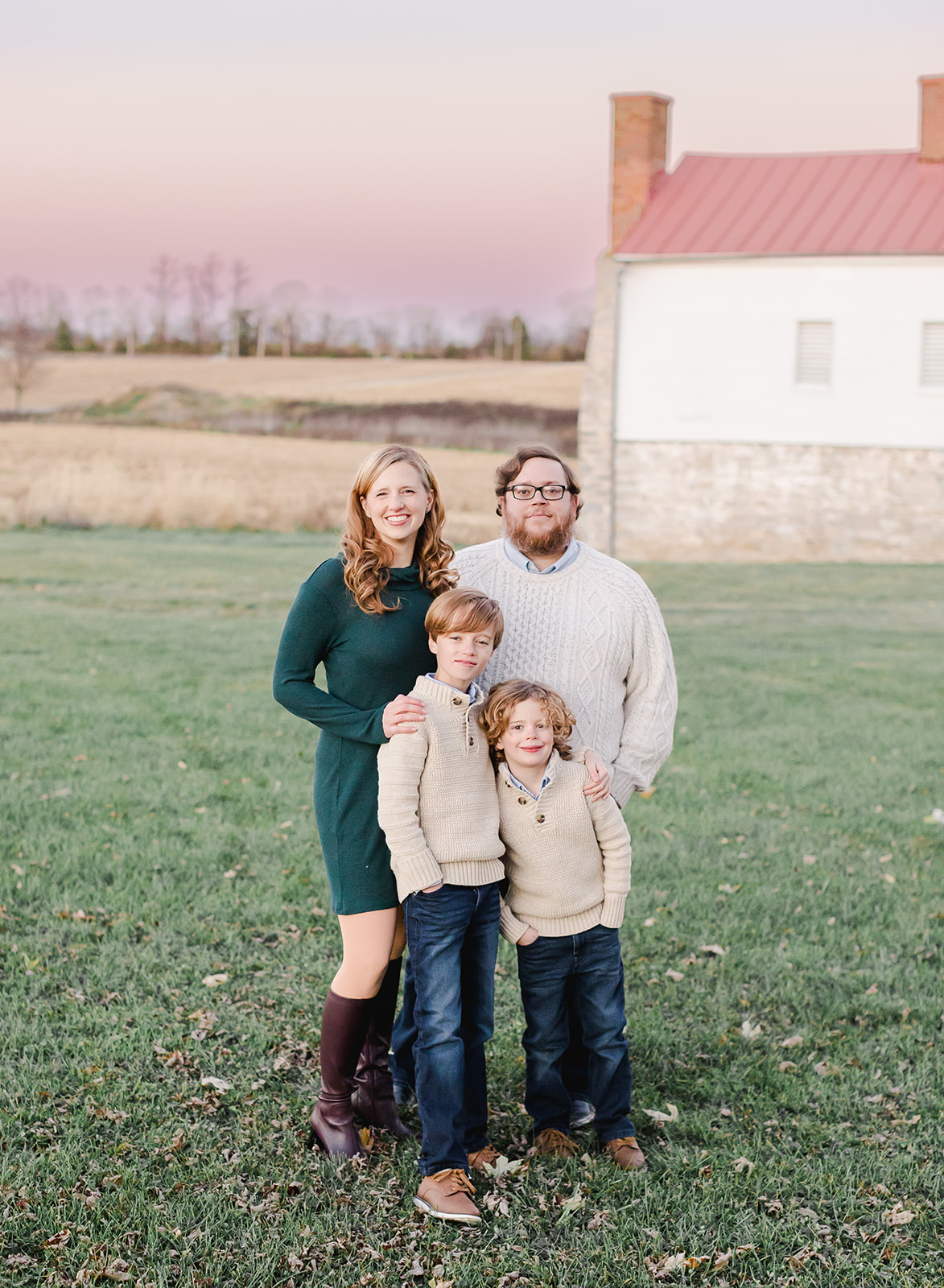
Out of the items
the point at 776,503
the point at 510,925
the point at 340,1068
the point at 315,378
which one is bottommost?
the point at 340,1068

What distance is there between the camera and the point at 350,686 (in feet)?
11.4

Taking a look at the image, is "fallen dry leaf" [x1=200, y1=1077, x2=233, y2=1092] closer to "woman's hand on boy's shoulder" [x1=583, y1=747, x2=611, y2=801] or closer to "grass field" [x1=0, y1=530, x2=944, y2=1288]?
"grass field" [x1=0, y1=530, x2=944, y2=1288]

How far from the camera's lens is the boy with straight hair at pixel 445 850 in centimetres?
329

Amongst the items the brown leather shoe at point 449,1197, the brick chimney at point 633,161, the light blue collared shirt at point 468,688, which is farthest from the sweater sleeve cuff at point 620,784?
the brick chimney at point 633,161

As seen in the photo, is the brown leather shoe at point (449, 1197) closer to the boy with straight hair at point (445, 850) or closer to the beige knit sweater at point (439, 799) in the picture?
the boy with straight hair at point (445, 850)

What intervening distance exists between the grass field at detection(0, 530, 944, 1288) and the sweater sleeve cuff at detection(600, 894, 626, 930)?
0.75 m

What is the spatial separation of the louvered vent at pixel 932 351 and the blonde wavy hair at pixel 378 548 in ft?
72.2

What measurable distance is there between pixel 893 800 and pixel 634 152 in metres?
20.1

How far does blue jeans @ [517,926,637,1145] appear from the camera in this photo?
3.56 meters

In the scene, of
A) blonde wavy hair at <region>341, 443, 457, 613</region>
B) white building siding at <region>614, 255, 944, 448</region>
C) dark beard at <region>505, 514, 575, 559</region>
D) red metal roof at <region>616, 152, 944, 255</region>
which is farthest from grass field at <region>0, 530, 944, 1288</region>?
red metal roof at <region>616, 152, 944, 255</region>

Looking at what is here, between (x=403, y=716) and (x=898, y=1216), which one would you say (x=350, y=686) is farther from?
(x=898, y=1216)

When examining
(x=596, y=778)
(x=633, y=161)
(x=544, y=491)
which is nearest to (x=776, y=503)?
(x=633, y=161)

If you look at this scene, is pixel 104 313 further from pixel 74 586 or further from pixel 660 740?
pixel 660 740

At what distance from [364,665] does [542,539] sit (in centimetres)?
63
